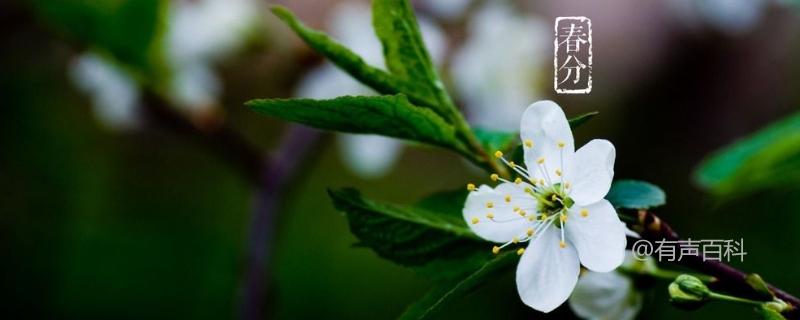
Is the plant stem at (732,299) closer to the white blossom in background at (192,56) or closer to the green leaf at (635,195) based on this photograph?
the green leaf at (635,195)

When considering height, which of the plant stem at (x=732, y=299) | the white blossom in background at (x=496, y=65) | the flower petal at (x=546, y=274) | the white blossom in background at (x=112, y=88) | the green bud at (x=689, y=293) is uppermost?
the white blossom in background at (x=112, y=88)

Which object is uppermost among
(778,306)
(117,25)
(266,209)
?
(117,25)

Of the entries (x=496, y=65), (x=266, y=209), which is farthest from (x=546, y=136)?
(x=496, y=65)

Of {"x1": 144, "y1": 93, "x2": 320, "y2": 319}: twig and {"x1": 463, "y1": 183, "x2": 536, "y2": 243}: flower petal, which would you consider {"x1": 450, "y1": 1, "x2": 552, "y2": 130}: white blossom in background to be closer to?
{"x1": 144, "y1": 93, "x2": 320, "y2": 319}: twig

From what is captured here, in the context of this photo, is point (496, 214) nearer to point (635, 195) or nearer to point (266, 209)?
point (635, 195)

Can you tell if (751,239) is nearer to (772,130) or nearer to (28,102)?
(772,130)

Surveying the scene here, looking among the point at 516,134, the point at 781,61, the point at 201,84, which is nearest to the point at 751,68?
the point at 781,61

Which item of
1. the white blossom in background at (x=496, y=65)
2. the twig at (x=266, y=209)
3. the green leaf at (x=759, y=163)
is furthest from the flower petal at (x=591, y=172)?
the white blossom in background at (x=496, y=65)
